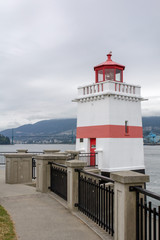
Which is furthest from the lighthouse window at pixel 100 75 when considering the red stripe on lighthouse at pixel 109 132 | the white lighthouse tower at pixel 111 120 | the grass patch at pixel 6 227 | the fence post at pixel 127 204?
the fence post at pixel 127 204

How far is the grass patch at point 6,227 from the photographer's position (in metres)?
6.24

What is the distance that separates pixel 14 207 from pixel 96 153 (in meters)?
14.0

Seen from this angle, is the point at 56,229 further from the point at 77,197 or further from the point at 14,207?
the point at 14,207

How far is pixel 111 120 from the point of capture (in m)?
22.0

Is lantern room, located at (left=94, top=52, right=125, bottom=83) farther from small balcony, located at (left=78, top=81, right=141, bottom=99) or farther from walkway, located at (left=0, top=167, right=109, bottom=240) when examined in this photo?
walkway, located at (left=0, top=167, right=109, bottom=240)

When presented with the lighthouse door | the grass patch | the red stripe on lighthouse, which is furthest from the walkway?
the lighthouse door

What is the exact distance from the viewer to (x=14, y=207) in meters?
8.90

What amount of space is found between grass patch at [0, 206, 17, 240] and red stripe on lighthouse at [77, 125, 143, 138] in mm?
14719

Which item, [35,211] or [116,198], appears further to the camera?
[35,211]

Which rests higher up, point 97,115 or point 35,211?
point 97,115

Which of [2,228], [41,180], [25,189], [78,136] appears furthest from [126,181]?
[78,136]

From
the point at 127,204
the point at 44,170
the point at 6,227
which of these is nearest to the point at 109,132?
the point at 44,170

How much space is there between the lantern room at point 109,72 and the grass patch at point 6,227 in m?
16.7

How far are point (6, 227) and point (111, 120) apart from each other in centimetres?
1592
